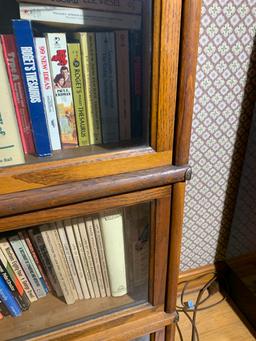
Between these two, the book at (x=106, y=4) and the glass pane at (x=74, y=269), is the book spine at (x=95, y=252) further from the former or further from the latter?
the book at (x=106, y=4)

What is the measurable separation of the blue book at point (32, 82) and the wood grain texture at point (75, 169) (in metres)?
0.05

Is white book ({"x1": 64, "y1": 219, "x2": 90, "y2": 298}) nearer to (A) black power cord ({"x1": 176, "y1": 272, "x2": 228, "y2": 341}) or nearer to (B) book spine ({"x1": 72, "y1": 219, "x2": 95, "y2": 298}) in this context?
(B) book spine ({"x1": 72, "y1": 219, "x2": 95, "y2": 298})

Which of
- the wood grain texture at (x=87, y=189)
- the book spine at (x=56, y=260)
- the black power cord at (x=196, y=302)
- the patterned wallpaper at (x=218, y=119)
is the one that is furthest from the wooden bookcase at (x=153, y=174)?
the black power cord at (x=196, y=302)

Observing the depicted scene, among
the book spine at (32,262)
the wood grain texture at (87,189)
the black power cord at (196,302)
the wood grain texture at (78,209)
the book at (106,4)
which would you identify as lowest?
the black power cord at (196,302)

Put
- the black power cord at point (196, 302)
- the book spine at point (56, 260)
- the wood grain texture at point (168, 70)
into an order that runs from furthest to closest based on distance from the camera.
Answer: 1. the black power cord at point (196, 302)
2. the book spine at point (56, 260)
3. the wood grain texture at point (168, 70)

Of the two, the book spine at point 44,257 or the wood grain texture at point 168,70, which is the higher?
the wood grain texture at point 168,70

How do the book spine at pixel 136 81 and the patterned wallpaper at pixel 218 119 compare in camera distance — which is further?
the patterned wallpaper at pixel 218 119

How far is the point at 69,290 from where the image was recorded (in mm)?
755

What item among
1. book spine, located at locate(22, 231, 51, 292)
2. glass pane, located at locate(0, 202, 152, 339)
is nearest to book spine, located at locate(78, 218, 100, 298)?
glass pane, located at locate(0, 202, 152, 339)

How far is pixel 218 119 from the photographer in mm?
875

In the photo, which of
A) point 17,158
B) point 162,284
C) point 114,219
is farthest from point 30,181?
point 162,284

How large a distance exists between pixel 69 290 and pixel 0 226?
339 millimetres

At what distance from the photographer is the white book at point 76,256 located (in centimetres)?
67

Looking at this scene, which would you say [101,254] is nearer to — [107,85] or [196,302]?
[107,85]
